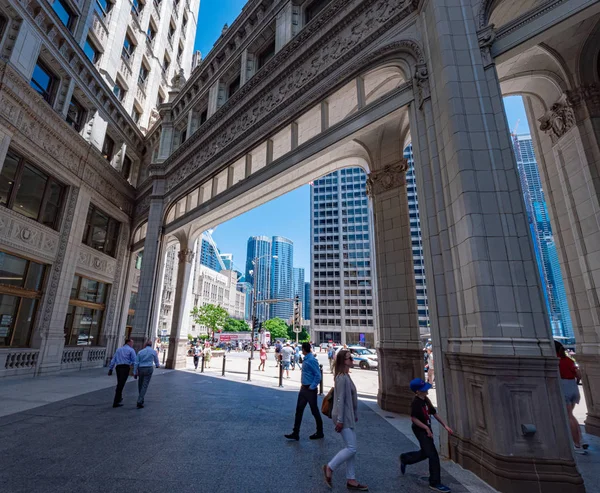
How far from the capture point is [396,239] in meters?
10.3

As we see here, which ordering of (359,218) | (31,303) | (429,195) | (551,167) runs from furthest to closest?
(359,218) → (31,303) → (551,167) → (429,195)

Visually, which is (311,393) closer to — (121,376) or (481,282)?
(481,282)

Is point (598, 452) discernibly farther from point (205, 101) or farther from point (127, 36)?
point (127, 36)

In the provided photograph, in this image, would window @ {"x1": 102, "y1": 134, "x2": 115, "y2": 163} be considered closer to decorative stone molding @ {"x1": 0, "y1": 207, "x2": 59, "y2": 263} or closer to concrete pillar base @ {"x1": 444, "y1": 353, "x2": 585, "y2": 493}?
decorative stone molding @ {"x1": 0, "y1": 207, "x2": 59, "y2": 263}

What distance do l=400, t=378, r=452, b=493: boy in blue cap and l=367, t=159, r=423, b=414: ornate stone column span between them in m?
4.69

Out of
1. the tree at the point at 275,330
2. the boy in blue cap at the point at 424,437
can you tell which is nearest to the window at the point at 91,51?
the boy in blue cap at the point at 424,437

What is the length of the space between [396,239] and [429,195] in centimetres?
389

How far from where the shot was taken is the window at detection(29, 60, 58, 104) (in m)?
14.1

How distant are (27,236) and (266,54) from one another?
13915 millimetres

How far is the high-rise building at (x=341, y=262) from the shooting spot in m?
93.5

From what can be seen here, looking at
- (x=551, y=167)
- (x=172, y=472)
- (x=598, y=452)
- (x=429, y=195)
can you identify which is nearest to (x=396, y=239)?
(x=429, y=195)

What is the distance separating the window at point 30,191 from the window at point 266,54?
11.9 m

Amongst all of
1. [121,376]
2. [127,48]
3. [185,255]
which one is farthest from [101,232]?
[121,376]

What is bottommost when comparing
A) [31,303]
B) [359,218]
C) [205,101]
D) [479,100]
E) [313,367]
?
[313,367]
